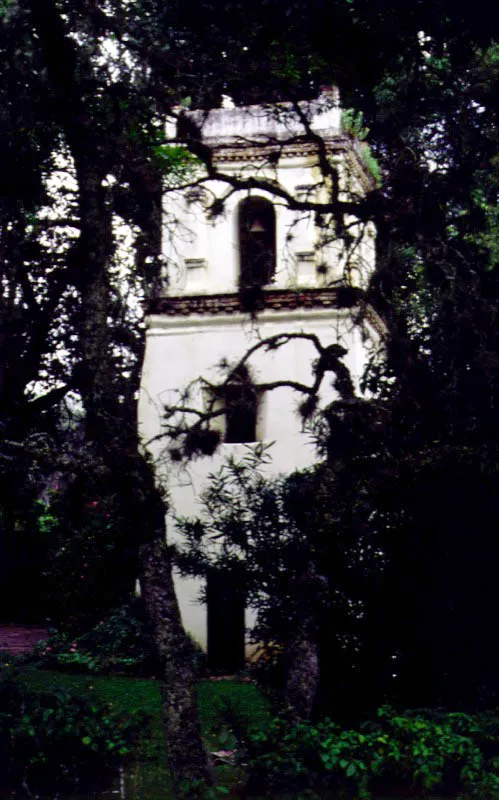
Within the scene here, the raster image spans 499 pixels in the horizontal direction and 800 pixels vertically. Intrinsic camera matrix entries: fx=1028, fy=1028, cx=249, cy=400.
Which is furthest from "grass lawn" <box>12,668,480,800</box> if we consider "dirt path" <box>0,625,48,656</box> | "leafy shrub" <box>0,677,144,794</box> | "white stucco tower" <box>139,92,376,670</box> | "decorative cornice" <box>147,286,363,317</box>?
"decorative cornice" <box>147,286,363,317</box>

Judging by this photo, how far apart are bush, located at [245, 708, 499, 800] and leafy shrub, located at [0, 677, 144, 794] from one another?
118 centimetres

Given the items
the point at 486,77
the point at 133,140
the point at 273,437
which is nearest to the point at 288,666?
the point at 133,140

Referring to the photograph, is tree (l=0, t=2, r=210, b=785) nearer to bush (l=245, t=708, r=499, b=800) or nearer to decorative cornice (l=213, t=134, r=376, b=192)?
bush (l=245, t=708, r=499, b=800)

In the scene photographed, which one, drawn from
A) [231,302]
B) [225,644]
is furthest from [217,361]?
[225,644]

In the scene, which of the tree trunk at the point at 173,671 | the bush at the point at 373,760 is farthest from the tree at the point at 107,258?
the bush at the point at 373,760

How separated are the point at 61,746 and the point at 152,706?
18.9 feet

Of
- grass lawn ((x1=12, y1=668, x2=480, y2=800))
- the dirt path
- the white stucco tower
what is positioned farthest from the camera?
the dirt path

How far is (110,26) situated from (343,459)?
459 centimetres

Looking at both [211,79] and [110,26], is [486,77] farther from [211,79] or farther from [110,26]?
[110,26]

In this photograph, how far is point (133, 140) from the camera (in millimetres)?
9695

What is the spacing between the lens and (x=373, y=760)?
825cm

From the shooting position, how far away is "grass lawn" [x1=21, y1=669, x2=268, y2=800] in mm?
8789

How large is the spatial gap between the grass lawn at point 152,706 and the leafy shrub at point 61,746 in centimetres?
23

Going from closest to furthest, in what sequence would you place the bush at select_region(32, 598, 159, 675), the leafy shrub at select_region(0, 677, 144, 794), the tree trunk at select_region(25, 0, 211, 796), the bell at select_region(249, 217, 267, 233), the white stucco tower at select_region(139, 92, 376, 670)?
the tree trunk at select_region(25, 0, 211, 796), the leafy shrub at select_region(0, 677, 144, 794), the bell at select_region(249, 217, 267, 233), the bush at select_region(32, 598, 159, 675), the white stucco tower at select_region(139, 92, 376, 670)
